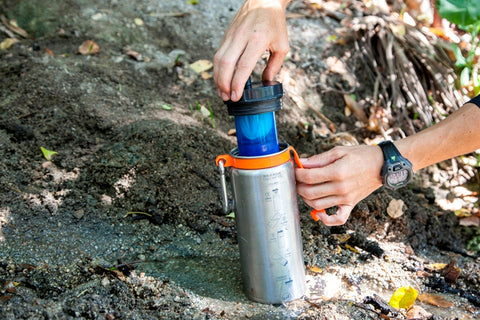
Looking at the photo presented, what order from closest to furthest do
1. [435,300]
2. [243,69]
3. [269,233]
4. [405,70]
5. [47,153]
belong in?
[243,69], [269,233], [435,300], [47,153], [405,70]

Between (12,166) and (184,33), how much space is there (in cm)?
175

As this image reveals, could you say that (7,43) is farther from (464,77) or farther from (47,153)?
(464,77)

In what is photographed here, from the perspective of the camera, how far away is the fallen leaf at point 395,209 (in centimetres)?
284

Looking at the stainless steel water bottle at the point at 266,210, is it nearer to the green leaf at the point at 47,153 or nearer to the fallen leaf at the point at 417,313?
the fallen leaf at the point at 417,313

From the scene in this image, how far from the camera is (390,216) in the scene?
9.34ft

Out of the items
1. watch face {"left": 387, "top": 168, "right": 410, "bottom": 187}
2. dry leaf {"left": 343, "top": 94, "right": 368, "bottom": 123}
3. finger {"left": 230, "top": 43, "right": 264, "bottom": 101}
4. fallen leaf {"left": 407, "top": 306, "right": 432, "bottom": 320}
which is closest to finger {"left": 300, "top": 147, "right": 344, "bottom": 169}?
watch face {"left": 387, "top": 168, "right": 410, "bottom": 187}

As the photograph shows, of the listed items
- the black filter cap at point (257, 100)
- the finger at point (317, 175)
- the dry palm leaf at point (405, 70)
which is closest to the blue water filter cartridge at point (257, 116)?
the black filter cap at point (257, 100)

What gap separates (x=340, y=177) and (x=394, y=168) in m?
0.24

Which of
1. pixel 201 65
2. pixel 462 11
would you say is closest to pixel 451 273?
pixel 462 11

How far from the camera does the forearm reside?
206 cm

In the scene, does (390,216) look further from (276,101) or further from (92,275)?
(92,275)

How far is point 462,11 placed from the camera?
3516 millimetres

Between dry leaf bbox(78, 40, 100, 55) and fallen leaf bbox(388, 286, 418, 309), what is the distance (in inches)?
96.8

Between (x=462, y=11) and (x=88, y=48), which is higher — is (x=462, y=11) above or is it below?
above
